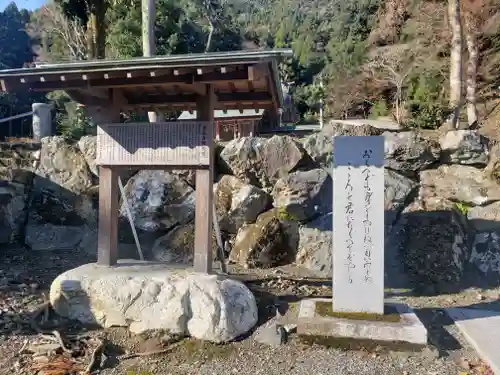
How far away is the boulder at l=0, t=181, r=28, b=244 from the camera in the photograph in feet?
30.7

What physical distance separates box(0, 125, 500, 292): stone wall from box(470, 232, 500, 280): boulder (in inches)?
0.7

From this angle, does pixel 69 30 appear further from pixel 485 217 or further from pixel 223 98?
pixel 485 217

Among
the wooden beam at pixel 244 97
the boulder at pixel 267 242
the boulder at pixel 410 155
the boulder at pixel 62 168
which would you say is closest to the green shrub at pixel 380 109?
the boulder at pixel 410 155

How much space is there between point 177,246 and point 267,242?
193cm

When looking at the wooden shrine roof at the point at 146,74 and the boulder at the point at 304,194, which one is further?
the boulder at the point at 304,194

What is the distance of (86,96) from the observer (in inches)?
231

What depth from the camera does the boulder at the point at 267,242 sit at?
8.59m

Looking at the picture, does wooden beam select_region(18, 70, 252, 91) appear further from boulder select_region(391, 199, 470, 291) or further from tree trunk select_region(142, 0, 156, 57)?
tree trunk select_region(142, 0, 156, 57)

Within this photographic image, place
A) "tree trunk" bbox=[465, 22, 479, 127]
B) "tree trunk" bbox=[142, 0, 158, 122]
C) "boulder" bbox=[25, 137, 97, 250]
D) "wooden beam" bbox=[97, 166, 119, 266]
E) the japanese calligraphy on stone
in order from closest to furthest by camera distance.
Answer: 1. the japanese calligraphy on stone
2. "wooden beam" bbox=[97, 166, 119, 266]
3. "boulder" bbox=[25, 137, 97, 250]
4. "tree trunk" bbox=[142, 0, 158, 122]
5. "tree trunk" bbox=[465, 22, 479, 127]

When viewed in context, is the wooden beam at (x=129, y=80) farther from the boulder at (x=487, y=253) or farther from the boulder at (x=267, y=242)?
the boulder at (x=487, y=253)

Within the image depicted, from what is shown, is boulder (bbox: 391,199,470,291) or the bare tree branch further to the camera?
the bare tree branch

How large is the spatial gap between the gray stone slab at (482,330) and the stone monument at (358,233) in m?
0.78

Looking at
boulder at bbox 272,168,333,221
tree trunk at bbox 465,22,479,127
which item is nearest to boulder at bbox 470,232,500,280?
boulder at bbox 272,168,333,221

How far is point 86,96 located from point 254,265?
4.52 meters
